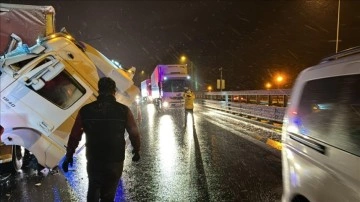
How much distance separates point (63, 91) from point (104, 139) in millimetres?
3785

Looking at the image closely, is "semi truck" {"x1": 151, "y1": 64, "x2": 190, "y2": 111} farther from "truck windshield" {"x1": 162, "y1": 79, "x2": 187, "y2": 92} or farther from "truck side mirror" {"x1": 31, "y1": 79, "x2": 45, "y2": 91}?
"truck side mirror" {"x1": 31, "y1": 79, "x2": 45, "y2": 91}

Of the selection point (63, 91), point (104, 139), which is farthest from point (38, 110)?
point (104, 139)

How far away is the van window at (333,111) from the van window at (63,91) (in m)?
4.89

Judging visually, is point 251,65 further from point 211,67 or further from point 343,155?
point 343,155

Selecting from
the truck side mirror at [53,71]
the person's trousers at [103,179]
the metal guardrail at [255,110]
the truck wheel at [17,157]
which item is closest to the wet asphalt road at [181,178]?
the truck wheel at [17,157]

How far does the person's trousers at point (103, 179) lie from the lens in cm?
404

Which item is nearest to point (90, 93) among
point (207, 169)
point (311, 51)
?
point (207, 169)

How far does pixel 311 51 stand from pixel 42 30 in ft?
204

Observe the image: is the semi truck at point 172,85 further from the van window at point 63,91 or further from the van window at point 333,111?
the van window at point 333,111

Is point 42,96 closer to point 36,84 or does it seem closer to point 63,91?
point 36,84

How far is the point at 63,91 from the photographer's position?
294 inches

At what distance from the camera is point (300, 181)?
3471 mm

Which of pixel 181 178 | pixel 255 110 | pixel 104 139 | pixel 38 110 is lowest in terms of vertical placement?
pixel 181 178

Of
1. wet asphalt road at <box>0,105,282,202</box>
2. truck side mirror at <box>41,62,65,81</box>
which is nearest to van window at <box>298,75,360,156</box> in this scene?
wet asphalt road at <box>0,105,282,202</box>
